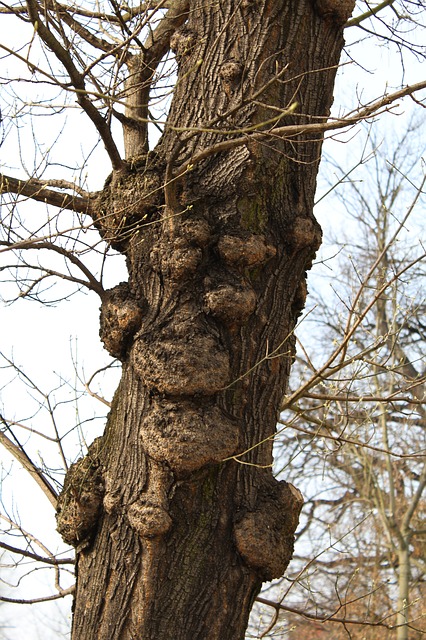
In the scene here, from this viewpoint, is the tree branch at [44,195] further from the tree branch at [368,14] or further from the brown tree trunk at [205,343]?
the tree branch at [368,14]

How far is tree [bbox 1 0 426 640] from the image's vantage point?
267 cm

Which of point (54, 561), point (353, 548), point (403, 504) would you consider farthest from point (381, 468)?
point (54, 561)

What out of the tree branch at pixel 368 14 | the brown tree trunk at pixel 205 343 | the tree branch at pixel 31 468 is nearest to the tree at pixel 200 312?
the brown tree trunk at pixel 205 343

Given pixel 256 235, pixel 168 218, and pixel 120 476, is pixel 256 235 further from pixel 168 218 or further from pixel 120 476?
pixel 120 476

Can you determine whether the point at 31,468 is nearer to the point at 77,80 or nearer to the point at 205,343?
the point at 205,343

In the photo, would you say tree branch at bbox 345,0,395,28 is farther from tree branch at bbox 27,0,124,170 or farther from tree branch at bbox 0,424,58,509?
tree branch at bbox 0,424,58,509

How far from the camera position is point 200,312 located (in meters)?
2.87

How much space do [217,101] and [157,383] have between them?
1.22m

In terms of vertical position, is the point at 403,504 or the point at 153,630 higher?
the point at 403,504

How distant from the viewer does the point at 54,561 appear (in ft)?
11.6

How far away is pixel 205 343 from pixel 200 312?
0.46 ft

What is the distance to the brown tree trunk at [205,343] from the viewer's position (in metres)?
2.67

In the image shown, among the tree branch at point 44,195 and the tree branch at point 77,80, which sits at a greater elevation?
the tree branch at point 77,80

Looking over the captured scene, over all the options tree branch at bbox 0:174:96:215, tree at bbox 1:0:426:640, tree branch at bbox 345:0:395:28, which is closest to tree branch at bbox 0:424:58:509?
tree at bbox 1:0:426:640
